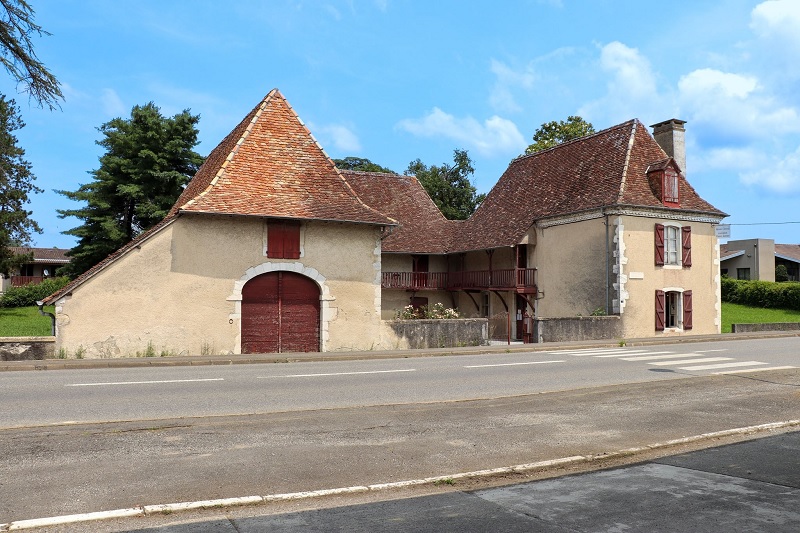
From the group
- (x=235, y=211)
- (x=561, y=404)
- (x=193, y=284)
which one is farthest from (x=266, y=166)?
(x=561, y=404)

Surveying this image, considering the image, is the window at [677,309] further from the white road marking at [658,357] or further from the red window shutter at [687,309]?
the white road marking at [658,357]

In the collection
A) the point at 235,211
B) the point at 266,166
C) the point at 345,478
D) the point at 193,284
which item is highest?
the point at 266,166

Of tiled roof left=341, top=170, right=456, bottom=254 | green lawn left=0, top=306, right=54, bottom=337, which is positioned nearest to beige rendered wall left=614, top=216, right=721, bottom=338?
tiled roof left=341, top=170, right=456, bottom=254

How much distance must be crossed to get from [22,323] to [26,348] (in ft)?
71.9

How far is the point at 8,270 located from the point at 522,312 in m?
32.3

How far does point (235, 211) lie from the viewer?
759 inches

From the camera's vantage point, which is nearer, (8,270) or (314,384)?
(314,384)

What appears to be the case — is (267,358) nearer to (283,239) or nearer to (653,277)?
(283,239)

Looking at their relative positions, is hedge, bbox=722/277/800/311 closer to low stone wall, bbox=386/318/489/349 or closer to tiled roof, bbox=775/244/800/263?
tiled roof, bbox=775/244/800/263

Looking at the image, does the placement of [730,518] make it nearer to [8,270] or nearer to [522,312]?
[522,312]

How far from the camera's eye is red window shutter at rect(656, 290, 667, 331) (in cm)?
2808

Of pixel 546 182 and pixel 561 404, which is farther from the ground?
pixel 546 182

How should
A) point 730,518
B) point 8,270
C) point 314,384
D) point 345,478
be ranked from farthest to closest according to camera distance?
point 8,270 → point 314,384 → point 345,478 → point 730,518

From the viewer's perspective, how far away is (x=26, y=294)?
51531 mm
